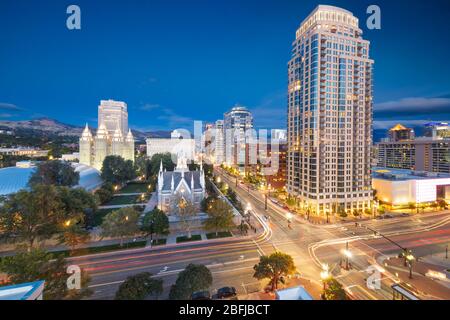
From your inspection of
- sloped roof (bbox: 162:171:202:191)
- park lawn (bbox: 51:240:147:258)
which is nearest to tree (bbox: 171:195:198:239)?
park lawn (bbox: 51:240:147:258)

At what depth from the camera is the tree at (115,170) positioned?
70812 mm

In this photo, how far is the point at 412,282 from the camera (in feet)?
81.6

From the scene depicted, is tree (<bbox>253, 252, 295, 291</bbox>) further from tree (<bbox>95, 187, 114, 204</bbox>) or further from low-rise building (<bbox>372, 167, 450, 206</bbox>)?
low-rise building (<bbox>372, 167, 450, 206</bbox>)

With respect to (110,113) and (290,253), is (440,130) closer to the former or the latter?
(290,253)

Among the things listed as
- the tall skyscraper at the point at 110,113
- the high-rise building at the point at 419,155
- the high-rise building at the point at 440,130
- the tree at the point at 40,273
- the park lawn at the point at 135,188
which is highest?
the tall skyscraper at the point at 110,113

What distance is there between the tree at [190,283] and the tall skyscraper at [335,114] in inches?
1613

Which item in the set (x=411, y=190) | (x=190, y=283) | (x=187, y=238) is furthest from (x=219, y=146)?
(x=190, y=283)

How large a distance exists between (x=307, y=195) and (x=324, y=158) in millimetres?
10260

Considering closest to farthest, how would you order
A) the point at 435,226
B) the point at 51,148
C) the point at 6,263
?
the point at 6,263 < the point at 435,226 < the point at 51,148

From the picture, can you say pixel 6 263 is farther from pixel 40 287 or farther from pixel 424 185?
pixel 424 185

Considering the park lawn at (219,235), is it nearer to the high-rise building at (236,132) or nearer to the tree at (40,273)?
the tree at (40,273)

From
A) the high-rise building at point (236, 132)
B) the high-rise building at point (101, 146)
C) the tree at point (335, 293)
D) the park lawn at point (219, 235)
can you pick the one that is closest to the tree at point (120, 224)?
the park lawn at point (219, 235)

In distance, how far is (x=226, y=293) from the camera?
21.0m
